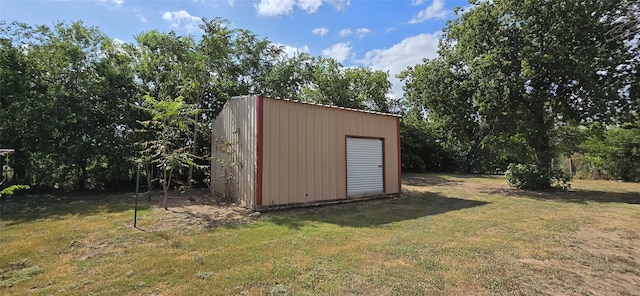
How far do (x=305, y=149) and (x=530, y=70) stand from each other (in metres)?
7.39

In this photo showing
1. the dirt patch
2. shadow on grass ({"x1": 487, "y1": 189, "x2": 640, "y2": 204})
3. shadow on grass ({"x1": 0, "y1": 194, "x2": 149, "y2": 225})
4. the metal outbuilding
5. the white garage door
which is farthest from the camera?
shadow on grass ({"x1": 487, "y1": 189, "x2": 640, "y2": 204})

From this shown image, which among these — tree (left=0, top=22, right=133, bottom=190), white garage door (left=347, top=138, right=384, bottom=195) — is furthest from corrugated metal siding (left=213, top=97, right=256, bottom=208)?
tree (left=0, top=22, right=133, bottom=190)

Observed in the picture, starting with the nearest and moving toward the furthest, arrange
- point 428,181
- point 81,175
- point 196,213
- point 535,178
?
point 196,213
point 81,175
point 535,178
point 428,181

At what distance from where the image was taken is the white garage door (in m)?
8.60

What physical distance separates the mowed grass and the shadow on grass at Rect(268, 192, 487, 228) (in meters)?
0.04

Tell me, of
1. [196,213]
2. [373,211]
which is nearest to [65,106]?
[196,213]

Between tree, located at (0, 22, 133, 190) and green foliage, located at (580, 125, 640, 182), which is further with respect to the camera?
green foliage, located at (580, 125, 640, 182)

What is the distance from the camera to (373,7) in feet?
28.5

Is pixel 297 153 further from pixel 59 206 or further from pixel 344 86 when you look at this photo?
pixel 344 86

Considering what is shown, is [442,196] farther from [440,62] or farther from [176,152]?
[176,152]

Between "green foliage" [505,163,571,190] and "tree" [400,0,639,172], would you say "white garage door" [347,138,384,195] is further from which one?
"green foliage" [505,163,571,190]

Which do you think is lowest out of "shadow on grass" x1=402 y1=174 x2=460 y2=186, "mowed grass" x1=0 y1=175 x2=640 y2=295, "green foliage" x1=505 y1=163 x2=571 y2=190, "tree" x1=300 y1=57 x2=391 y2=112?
"mowed grass" x1=0 y1=175 x2=640 y2=295

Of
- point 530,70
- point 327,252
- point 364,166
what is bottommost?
point 327,252

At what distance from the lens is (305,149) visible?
25.1 ft
